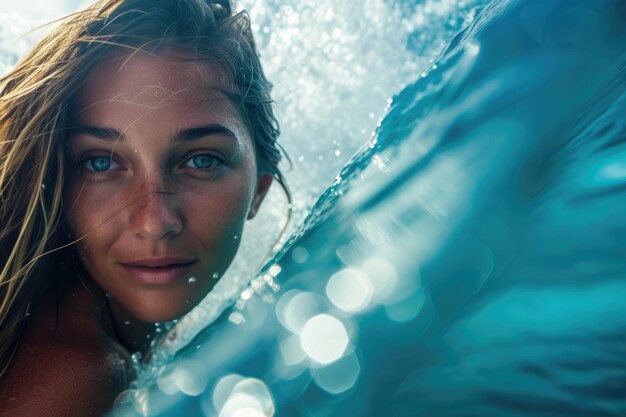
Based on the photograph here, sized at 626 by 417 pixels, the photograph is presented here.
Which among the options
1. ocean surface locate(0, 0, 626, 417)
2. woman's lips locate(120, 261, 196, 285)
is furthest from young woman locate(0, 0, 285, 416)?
ocean surface locate(0, 0, 626, 417)

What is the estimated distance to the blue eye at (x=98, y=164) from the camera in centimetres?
133

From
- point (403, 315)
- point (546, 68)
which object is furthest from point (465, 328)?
point (546, 68)

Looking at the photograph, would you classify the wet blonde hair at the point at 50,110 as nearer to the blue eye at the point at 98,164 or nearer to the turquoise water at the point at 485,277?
the blue eye at the point at 98,164

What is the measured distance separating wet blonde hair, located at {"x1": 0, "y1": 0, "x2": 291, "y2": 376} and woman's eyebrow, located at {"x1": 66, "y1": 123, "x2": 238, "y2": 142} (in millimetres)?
51

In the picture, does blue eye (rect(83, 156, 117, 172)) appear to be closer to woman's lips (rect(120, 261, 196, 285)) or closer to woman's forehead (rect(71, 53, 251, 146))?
woman's forehead (rect(71, 53, 251, 146))

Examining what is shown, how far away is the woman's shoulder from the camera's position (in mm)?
990

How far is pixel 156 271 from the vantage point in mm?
1332

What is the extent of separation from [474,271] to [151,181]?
0.76 m

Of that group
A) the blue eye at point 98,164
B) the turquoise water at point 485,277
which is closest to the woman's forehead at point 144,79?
the blue eye at point 98,164

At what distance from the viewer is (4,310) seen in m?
1.25

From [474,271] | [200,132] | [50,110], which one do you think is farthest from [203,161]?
[474,271]

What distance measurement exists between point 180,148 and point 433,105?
1.92 ft

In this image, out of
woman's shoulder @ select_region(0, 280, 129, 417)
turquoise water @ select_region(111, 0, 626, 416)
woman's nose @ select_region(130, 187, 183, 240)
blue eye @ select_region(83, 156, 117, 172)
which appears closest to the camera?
turquoise water @ select_region(111, 0, 626, 416)

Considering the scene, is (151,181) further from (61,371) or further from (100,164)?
(61,371)
